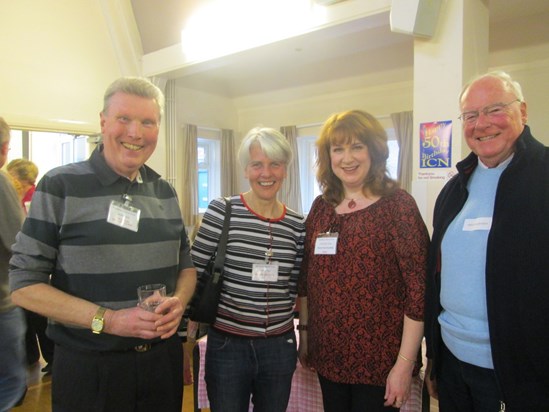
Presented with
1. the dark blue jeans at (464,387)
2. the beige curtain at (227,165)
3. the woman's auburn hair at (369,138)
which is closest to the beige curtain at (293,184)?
the beige curtain at (227,165)

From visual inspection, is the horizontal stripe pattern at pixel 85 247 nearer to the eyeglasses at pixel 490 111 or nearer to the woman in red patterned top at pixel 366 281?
the woman in red patterned top at pixel 366 281

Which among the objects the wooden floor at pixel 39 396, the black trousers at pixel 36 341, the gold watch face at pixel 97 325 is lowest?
the wooden floor at pixel 39 396

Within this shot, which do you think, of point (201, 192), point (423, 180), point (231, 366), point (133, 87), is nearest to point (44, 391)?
point (231, 366)

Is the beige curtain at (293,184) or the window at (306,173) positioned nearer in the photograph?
the beige curtain at (293,184)

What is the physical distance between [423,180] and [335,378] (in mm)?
1785

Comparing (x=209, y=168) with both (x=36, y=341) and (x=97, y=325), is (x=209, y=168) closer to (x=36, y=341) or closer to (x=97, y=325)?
(x=36, y=341)

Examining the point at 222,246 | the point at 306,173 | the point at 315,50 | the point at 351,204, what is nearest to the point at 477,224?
the point at 351,204

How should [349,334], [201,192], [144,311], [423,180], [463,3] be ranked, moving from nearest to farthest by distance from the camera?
[144,311], [349,334], [463,3], [423,180], [201,192]

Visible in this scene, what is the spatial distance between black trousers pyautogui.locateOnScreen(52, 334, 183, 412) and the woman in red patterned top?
0.60 m

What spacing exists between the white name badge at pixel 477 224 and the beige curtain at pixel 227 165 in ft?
18.7

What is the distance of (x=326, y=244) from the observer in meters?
1.51

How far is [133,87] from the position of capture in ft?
4.28

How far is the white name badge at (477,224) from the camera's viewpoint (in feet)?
4.16

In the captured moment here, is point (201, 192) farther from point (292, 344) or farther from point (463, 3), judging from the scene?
point (292, 344)
